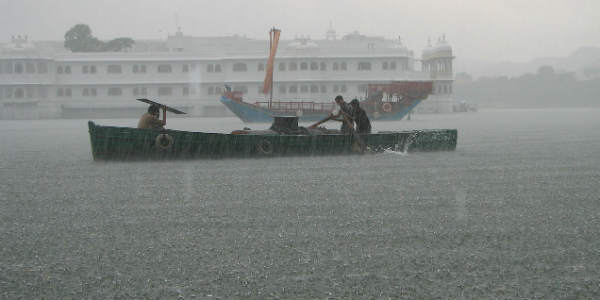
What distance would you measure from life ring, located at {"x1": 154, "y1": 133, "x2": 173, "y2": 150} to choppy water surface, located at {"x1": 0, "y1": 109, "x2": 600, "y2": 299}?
1743 millimetres

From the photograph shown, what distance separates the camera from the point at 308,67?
49.1 meters

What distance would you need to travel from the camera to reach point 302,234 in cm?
480

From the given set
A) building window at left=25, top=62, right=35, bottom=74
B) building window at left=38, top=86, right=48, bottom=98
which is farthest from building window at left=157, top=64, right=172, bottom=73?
building window at left=25, top=62, right=35, bottom=74

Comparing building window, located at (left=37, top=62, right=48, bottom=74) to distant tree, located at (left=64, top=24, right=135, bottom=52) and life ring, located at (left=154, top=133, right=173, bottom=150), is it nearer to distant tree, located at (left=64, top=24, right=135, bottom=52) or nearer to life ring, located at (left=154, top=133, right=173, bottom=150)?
distant tree, located at (left=64, top=24, right=135, bottom=52)

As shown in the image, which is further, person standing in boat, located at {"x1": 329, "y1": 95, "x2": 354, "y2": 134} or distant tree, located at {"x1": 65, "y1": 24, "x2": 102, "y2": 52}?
distant tree, located at {"x1": 65, "y1": 24, "x2": 102, "y2": 52}

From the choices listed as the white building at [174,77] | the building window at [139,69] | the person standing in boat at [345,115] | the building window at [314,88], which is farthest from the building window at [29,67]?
the person standing in boat at [345,115]

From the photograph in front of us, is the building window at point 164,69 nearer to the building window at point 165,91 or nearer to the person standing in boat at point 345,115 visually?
the building window at point 165,91

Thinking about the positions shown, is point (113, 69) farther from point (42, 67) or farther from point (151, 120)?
point (151, 120)

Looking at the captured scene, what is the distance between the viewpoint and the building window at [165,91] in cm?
4988

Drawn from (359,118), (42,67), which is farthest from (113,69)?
(359,118)

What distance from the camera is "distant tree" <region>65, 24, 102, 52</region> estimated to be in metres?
65.4

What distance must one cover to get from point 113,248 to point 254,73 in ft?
149

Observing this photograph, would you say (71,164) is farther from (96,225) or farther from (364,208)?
(364,208)

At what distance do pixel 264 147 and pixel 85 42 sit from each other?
61443 mm
